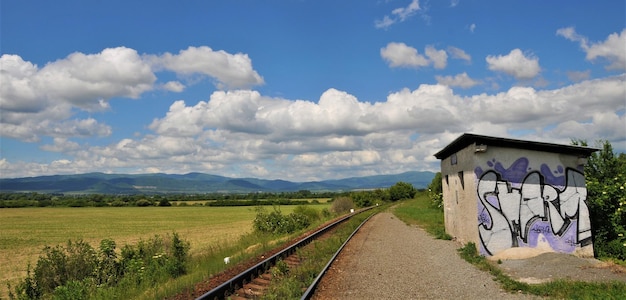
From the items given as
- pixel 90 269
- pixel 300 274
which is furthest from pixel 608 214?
pixel 90 269

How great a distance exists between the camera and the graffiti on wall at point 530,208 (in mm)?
14430

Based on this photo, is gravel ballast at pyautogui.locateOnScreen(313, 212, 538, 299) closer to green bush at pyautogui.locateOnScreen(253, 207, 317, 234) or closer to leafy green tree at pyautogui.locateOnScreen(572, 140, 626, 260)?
leafy green tree at pyautogui.locateOnScreen(572, 140, 626, 260)

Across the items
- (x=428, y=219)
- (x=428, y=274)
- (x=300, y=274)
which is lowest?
(x=428, y=219)

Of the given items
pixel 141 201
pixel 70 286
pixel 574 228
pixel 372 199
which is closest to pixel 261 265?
pixel 70 286

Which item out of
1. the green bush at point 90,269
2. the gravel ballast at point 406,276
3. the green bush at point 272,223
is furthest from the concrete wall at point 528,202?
the green bush at point 272,223

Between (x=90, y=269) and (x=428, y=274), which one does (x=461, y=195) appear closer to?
(x=428, y=274)

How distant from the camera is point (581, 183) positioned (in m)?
15.0

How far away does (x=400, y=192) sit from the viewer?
10669 centimetres

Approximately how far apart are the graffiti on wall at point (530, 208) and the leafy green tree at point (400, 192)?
8979cm

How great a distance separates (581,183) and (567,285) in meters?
6.89

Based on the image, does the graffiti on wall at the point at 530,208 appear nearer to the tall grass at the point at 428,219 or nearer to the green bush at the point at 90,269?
the tall grass at the point at 428,219

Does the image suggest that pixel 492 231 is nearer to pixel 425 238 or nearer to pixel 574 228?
pixel 574 228

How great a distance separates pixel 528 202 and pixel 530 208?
0.66 feet

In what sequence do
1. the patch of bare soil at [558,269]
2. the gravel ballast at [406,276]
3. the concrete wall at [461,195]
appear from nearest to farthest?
the gravel ballast at [406,276], the patch of bare soil at [558,269], the concrete wall at [461,195]
